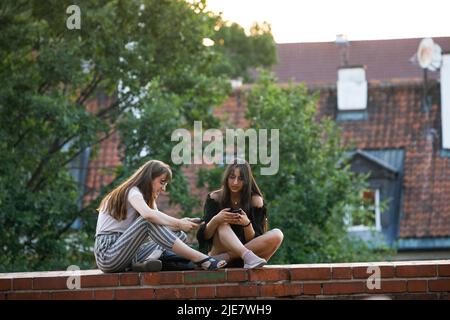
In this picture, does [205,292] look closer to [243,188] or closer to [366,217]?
[243,188]

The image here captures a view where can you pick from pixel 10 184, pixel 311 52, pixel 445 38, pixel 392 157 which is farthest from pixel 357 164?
pixel 311 52

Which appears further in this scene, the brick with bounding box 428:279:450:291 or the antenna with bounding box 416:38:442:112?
the antenna with bounding box 416:38:442:112

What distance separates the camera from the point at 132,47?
22672mm

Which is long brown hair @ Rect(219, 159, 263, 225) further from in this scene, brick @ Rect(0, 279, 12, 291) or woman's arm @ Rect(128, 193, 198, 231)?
brick @ Rect(0, 279, 12, 291)

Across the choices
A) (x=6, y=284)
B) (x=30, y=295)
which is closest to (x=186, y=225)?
(x=30, y=295)

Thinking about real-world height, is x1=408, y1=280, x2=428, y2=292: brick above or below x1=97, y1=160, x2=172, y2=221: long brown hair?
below

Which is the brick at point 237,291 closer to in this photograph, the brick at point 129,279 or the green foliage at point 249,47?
the brick at point 129,279

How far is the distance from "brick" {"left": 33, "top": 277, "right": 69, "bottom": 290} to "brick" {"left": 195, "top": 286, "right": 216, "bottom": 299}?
98cm

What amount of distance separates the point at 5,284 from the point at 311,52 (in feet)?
147

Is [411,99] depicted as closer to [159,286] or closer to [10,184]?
[10,184]

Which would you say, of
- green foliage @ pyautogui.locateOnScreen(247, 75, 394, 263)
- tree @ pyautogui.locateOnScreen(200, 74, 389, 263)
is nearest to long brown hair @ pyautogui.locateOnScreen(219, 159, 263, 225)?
tree @ pyautogui.locateOnScreen(200, 74, 389, 263)

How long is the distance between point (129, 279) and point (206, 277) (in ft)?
1.86

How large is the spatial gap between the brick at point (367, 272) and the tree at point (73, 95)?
12681 mm

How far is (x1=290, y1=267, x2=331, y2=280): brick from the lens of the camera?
903 cm
